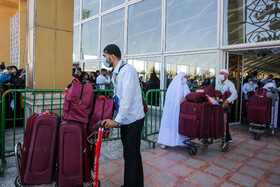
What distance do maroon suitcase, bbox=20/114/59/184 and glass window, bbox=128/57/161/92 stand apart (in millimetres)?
6615

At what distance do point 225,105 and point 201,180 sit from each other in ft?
6.21

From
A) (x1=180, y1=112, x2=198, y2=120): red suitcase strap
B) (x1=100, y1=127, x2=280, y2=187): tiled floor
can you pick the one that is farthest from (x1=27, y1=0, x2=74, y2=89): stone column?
(x1=180, y1=112, x2=198, y2=120): red suitcase strap

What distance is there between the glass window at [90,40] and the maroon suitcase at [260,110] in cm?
866

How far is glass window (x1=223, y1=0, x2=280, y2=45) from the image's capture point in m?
5.73

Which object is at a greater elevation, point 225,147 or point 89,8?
point 89,8

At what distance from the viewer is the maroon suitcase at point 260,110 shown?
5.56 metres

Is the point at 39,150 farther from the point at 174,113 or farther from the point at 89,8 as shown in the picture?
the point at 89,8

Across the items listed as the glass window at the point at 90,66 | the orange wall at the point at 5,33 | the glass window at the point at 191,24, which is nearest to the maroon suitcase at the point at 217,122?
the glass window at the point at 191,24

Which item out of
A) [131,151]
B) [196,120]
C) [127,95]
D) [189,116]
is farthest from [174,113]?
[127,95]

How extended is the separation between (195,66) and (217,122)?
3.56 metres

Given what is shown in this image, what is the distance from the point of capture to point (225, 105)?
432cm

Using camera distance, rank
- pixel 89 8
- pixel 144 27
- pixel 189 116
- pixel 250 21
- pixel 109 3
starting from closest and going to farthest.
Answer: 1. pixel 189 116
2. pixel 250 21
3. pixel 144 27
4. pixel 109 3
5. pixel 89 8

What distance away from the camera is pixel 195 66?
7.21 metres

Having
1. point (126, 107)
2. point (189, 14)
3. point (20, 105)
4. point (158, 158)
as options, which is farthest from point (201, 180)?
point (189, 14)
